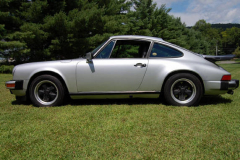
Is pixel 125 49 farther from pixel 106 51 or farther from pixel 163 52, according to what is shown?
pixel 163 52

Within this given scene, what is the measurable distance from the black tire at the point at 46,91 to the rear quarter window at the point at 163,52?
1.95m

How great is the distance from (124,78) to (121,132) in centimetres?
140

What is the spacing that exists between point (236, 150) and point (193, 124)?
818 millimetres

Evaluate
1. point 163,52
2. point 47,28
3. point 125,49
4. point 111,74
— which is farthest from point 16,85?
point 47,28

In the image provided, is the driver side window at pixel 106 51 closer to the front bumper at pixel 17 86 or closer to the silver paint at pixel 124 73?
the silver paint at pixel 124 73

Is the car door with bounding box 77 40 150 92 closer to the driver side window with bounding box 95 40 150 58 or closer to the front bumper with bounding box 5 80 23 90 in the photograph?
the driver side window with bounding box 95 40 150 58

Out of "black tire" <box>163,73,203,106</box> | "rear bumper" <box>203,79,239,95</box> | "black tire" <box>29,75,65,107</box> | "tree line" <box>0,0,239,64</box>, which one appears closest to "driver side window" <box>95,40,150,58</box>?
"black tire" <box>163,73,203,106</box>

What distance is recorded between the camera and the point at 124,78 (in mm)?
3758

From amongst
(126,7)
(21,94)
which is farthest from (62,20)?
(126,7)

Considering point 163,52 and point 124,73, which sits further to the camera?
point 163,52

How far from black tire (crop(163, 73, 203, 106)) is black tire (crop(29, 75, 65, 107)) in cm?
206

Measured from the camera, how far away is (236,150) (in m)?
2.06

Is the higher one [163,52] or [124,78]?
[163,52]

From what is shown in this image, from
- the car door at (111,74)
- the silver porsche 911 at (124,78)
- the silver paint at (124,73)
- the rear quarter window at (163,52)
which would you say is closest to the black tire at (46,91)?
the silver porsche 911 at (124,78)
